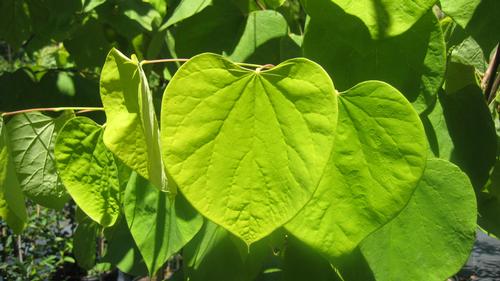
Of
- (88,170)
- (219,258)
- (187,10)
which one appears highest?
(187,10)

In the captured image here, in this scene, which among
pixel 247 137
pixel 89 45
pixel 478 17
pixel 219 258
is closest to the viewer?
pixel 247 137

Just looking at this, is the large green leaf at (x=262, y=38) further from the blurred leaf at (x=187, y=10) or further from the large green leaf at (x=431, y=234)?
the large green leaf at (x=431, y=234)

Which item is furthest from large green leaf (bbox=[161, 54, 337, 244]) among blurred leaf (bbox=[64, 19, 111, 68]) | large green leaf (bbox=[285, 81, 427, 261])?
blurred leaf (bbox=[64, 19, 111, 68])

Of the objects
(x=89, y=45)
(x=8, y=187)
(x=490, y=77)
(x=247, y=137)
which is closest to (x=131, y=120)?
(x=247, y=137)

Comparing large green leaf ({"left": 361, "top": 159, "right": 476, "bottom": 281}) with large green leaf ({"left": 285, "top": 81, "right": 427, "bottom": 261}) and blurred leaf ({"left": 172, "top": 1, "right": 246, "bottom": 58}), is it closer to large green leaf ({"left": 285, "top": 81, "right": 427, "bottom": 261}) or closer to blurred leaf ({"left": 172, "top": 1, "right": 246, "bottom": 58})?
large green leaf ({"left": 285, "top": 81, "right": 427, "bottom": 261})

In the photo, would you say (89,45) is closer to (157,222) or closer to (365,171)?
(157,222)

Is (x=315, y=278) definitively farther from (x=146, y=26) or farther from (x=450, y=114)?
(x=146, y=26)

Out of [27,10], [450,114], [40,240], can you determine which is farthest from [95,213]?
[40,240]

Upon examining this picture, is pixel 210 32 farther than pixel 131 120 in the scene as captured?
Yes
